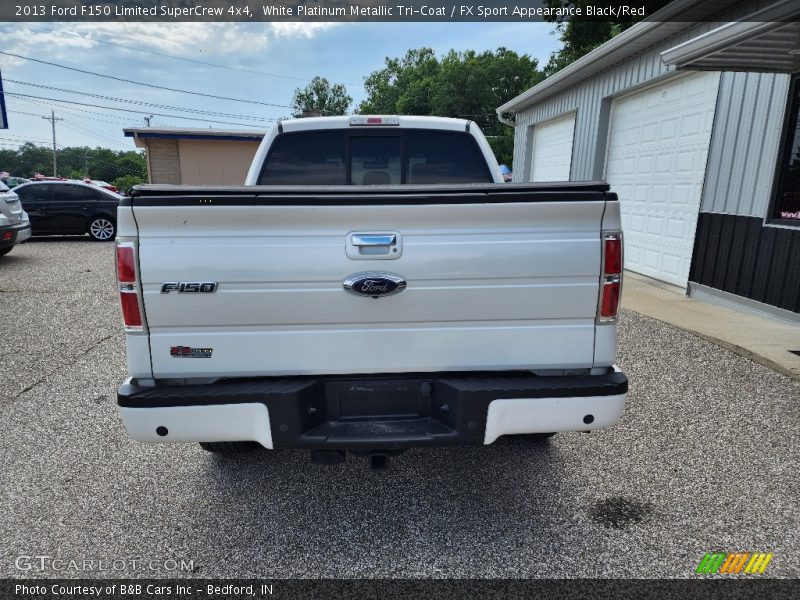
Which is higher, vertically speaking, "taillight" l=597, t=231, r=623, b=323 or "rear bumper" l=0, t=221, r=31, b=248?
"taillight" l=597, t=231, r=623, b=323

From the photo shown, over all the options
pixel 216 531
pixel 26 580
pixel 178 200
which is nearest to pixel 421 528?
pixel 216 531

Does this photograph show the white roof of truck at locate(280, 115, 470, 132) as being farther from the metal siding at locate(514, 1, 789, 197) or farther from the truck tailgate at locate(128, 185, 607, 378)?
the metal siding at locate(514, 1, 789, 197)

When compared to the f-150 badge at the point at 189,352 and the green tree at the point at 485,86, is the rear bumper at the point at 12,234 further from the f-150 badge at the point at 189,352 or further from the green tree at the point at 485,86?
the green tree at the point at 485,86

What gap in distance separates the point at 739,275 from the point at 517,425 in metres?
6.03

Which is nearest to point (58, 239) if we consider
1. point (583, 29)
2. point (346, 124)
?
point (346, 124)

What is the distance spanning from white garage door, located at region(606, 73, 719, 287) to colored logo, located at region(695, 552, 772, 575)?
6.24 m

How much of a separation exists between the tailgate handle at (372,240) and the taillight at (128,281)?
94cm

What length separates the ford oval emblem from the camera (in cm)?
219

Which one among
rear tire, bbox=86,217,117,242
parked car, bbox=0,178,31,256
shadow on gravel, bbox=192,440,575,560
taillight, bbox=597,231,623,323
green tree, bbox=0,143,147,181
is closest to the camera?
taillight, bbox=597,231,623,323

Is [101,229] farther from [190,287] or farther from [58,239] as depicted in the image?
[190,287]

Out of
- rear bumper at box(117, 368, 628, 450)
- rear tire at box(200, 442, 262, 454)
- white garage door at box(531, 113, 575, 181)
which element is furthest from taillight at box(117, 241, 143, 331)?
white garage door at box(531, 113, 575, 181)

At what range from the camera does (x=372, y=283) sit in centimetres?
219

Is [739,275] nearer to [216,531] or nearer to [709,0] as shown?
[709,0]

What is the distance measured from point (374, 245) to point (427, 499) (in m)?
1.52
